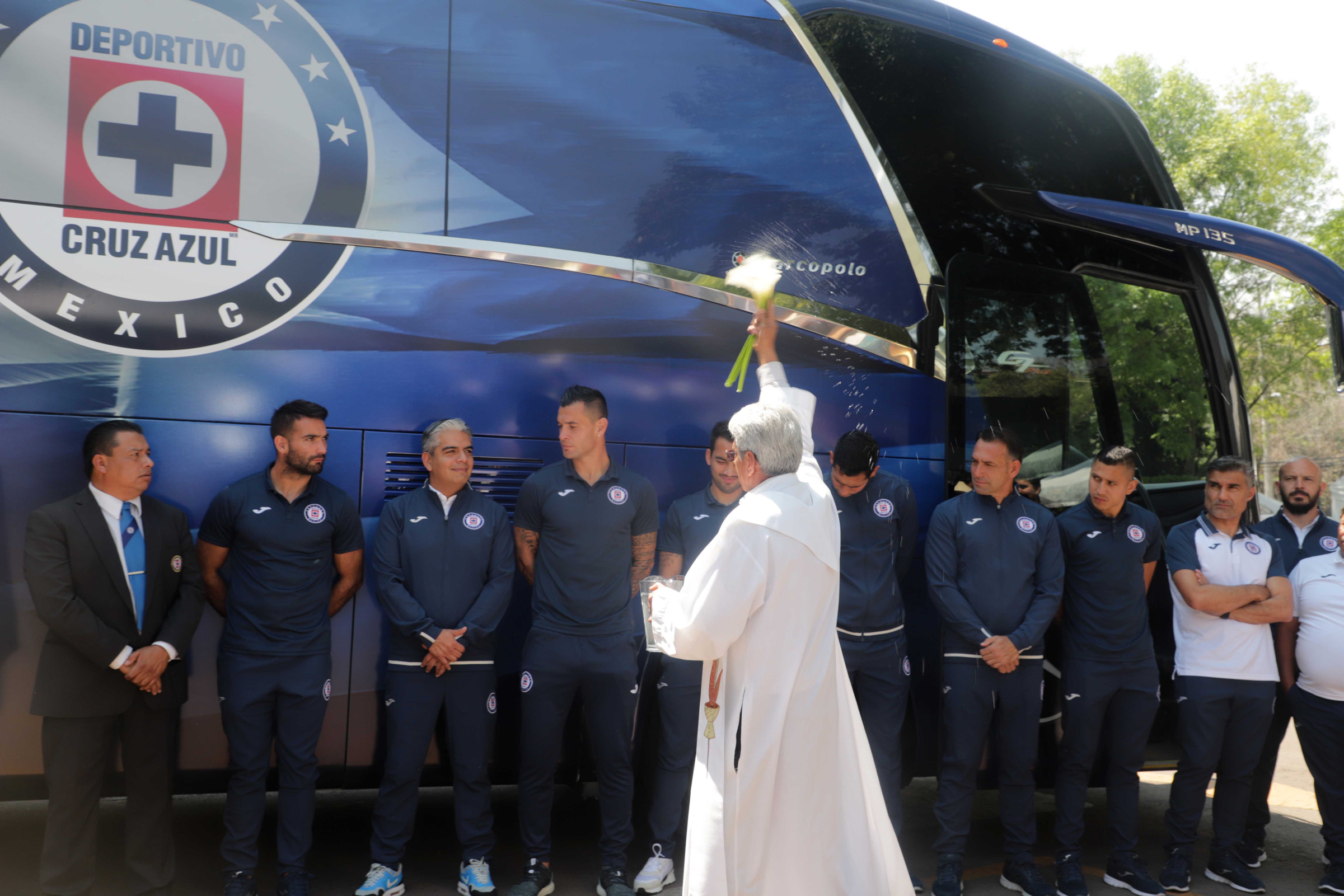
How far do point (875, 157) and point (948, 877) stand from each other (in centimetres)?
327

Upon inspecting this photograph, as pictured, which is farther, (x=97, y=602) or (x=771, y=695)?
(x=97, y=602)

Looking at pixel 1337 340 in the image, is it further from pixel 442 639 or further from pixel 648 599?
pixel 442 639

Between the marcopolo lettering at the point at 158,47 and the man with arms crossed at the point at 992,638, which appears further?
the man with arms crossed at the point at 992,638

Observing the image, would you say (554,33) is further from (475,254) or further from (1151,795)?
(1151,795)

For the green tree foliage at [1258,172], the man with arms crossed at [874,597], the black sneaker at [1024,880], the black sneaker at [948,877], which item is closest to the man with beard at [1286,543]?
the black sneaker at [1024,880]

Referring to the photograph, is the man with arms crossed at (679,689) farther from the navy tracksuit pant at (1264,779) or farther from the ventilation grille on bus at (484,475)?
the navy tracksuit pant at (1264,779)

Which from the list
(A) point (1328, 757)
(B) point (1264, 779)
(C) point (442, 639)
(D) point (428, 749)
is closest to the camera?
(C) point (442, 639)

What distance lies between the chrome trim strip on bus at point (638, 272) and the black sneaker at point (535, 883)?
99.8 inches

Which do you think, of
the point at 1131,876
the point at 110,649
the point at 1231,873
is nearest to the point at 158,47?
the point at 110,649

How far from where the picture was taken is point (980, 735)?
4164mm

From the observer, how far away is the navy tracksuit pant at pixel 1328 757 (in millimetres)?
4469

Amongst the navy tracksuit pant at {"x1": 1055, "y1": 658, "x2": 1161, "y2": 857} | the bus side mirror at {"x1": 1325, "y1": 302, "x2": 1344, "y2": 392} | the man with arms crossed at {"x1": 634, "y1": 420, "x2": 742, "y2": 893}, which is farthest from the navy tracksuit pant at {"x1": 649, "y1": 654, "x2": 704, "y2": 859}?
the bus side mirror at {"x1": 1325, "y1": 302, "x2": 1344, "y2": 392}

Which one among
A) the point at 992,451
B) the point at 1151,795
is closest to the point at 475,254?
the point at 992,451

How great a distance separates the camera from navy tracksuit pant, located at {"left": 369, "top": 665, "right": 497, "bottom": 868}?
3.78m
